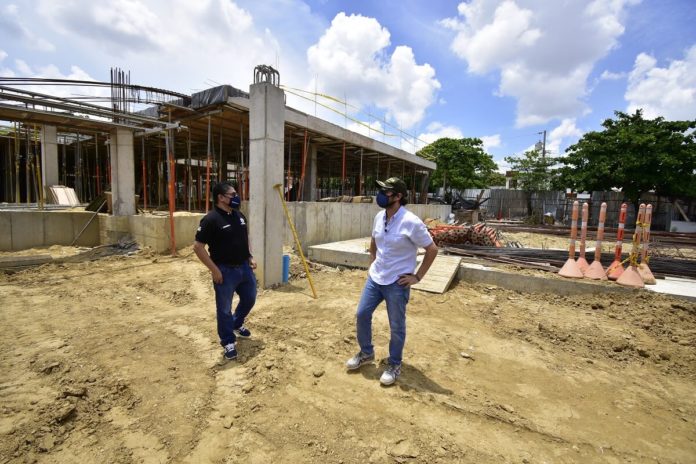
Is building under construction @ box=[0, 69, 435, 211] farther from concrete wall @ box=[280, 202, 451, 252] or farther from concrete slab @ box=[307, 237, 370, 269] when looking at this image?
concrete slab @ box=[307, 237, 370, 269]

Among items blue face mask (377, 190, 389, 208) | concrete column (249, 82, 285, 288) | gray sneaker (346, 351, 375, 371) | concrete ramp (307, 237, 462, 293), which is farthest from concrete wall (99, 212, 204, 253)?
blue face mask (377, 190, 389, 208)

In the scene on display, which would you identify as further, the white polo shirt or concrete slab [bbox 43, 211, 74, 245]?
concrete slab [bbox 43, 211, 74, 245]

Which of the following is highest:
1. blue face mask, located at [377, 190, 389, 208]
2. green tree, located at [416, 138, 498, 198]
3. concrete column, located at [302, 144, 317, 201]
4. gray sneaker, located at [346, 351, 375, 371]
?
green tree, located at [416, 138, 498, 198]

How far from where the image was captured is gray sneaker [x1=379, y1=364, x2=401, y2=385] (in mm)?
3166

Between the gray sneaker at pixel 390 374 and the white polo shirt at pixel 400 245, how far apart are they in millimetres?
875

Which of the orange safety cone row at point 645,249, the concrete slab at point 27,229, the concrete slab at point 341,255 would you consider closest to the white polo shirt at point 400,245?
the concrete slab at point 341,255

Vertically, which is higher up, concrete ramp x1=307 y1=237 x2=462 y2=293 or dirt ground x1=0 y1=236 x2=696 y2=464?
concrete ramp x1=307 y1=237 x2=462 y2=293

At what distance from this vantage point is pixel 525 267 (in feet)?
23.7

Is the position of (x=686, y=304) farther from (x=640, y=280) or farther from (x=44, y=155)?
(x=44, y=155)

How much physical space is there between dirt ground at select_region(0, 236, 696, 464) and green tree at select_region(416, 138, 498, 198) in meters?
25.7

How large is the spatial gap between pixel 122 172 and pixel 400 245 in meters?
10.1

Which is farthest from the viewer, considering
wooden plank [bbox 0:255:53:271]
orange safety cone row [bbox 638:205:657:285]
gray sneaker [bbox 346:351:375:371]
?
wooden plank [bbox 0:255:53:271]

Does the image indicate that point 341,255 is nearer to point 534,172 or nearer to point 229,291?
point 229,291

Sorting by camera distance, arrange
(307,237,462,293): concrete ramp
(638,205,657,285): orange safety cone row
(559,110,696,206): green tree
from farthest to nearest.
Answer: (559,110,696,206): green tree, (307,237,462,293): concrete ramp, (638,205,657,285): orange safety cone row
